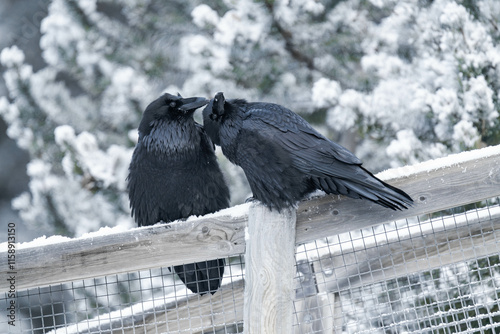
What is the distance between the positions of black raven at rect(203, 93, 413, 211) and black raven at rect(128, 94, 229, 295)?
1.30 ft

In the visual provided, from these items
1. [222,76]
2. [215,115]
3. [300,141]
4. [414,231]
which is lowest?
[414,231]

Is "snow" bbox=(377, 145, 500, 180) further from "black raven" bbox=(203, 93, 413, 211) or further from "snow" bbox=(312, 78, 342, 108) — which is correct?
"snow" bbox=(312, 78, 342, 108)

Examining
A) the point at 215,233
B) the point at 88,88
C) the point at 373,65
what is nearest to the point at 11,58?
the point at 88,88

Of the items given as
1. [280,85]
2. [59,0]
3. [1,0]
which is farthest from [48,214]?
[1,0]

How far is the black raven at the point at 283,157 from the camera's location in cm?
266

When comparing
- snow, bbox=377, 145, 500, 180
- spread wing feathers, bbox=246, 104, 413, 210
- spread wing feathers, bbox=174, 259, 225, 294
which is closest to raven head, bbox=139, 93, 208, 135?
spread wing feathers, bbox=246, 104, 413, 210

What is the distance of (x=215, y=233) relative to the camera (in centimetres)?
259

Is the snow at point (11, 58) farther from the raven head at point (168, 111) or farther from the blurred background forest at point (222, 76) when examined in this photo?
the raven head at point (168, 111)

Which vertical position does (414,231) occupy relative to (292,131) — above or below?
below

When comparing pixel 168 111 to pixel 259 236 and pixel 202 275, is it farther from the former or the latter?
pixel 259 236

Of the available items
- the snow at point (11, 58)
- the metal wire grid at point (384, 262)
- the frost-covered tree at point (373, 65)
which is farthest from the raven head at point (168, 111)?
the snow at point (11, 58)

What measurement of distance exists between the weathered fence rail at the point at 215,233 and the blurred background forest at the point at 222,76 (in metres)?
1.72

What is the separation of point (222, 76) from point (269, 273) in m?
3.20

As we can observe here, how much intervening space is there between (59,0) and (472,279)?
14.8 feet
